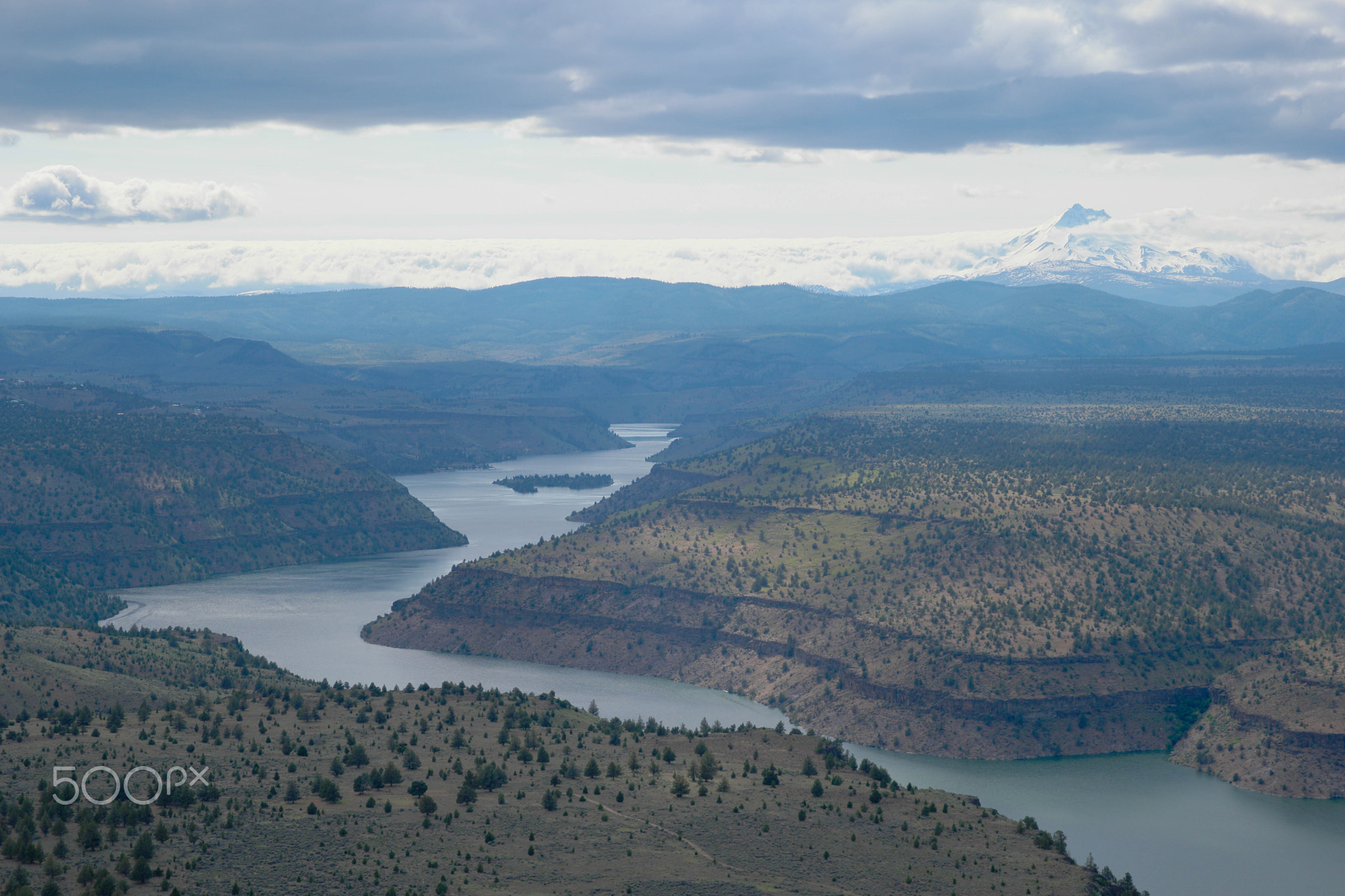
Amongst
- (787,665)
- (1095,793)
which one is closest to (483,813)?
(1095,793)

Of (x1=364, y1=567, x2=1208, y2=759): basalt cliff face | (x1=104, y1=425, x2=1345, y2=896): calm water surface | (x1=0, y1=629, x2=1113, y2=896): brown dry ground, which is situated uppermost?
(x1=0, y1=629, x2=1113, y2=896): brown dry ground

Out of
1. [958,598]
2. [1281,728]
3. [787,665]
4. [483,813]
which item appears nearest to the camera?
[483,813]

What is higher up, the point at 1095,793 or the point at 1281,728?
the point at 1281,728

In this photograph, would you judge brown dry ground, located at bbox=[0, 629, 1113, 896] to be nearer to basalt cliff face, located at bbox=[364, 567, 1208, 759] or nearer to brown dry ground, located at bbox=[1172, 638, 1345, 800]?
basalt cliff face, located at bbox=[364, 567, 1208, 759]

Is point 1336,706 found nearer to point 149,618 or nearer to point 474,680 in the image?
point 474,680

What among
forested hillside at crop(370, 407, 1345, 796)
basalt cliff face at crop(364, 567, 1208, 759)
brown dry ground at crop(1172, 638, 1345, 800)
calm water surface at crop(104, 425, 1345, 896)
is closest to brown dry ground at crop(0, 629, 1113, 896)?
calm water surface at crop(104, 425, 1345, 896)

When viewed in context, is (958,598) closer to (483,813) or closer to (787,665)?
(787,665)

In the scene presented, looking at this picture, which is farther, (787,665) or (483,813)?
(787,665)

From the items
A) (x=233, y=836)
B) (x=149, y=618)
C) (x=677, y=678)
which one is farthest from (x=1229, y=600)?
(x=149, y=618)

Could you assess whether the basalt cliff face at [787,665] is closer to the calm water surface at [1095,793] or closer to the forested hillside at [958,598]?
the forested hillside at [958,598]

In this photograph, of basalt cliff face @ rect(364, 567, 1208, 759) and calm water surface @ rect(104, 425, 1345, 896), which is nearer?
calm water surface @ rect(104, 425, 1345, 896)
